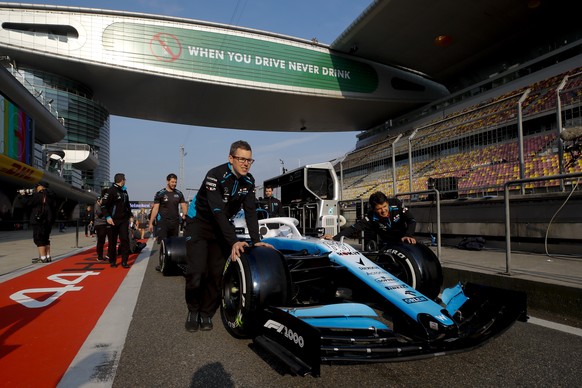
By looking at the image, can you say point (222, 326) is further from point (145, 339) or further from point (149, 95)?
point (149, 95)

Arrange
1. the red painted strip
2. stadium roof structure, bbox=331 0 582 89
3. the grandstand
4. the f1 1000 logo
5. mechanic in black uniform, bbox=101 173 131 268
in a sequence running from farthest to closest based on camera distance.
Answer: stadium roof structure, bbox=331 0 582 89, mechanic in black uniform, bbox=101 173 131 268, the grandstand, the red painted strip, the f1 1000 logo

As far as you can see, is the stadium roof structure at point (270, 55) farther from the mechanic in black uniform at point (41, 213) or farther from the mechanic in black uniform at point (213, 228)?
the mechanic in black uniform at point (213, 228)

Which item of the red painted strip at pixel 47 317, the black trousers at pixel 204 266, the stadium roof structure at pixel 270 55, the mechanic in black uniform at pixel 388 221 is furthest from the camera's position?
the stadium roof structure at pixel 270 55

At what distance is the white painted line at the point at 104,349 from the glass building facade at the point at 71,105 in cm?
3179

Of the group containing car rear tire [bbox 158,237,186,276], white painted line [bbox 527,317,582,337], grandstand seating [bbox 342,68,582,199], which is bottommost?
white painted line [bbox 527,317,582,337]

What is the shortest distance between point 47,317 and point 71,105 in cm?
3667

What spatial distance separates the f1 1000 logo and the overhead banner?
3200cm

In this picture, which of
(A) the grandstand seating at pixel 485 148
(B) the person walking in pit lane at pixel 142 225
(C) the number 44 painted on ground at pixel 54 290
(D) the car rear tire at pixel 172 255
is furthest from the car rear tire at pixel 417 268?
(B) the person walking in pit lane at pixel 142 225

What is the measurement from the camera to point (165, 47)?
1222 inches

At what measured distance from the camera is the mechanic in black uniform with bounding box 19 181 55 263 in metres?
7.13

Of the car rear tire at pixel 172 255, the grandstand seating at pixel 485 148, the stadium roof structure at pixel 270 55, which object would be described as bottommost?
the car rear tire at pixel 172 255

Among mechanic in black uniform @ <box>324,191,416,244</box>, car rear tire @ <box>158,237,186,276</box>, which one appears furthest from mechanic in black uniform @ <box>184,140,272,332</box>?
car rear tire @ <box>158,237,186,276</box>

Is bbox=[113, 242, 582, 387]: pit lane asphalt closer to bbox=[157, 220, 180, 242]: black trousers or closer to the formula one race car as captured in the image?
the formula one race car

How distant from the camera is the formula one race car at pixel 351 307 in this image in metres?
2.01
